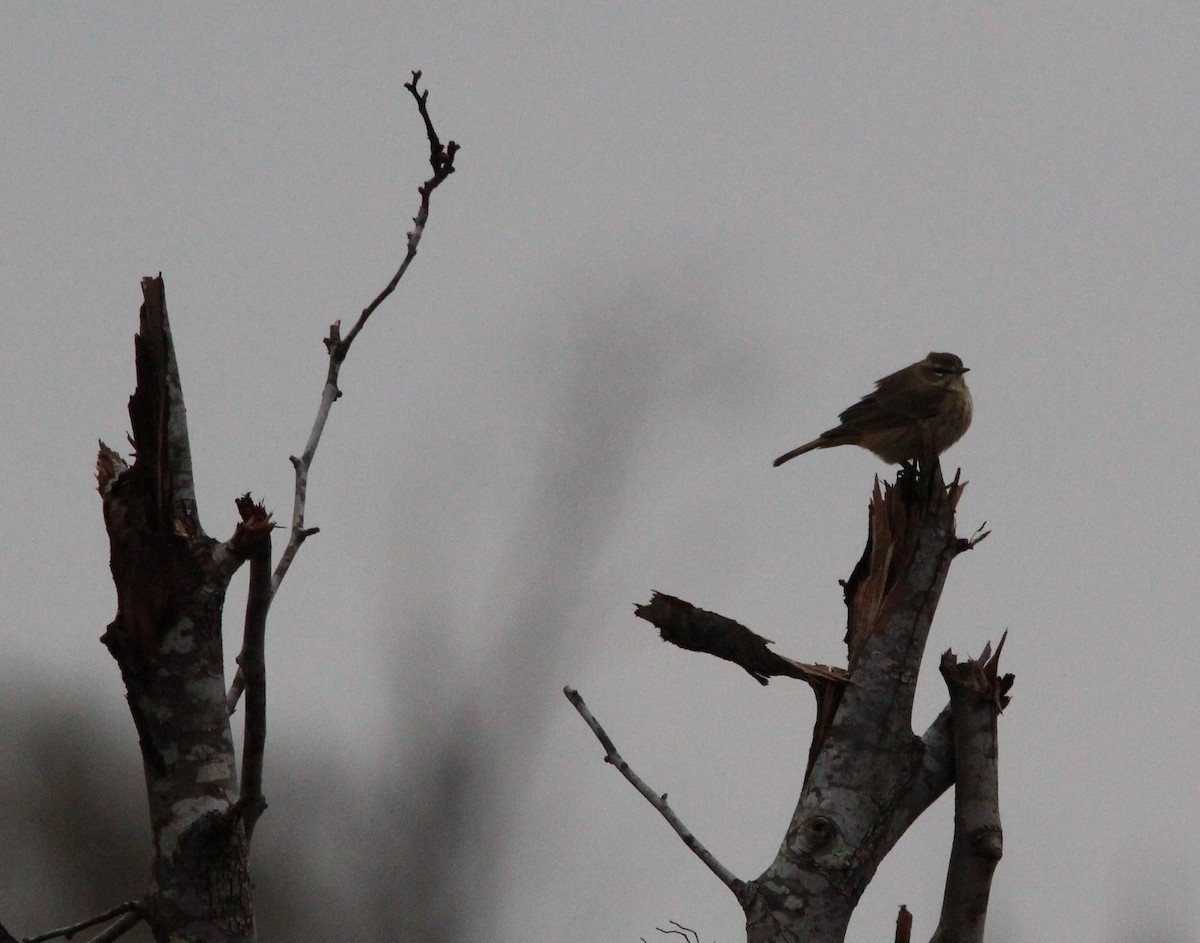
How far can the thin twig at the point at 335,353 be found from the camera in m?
3.75

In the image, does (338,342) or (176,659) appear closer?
(176,659)

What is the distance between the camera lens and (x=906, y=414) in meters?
9.37

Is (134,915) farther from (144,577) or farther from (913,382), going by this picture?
(913,382)

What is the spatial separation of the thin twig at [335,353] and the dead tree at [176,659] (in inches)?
5.5

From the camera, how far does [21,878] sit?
1942 cm

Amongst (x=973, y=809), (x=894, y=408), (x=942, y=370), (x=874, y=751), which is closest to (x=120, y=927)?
(x=874, y=751)

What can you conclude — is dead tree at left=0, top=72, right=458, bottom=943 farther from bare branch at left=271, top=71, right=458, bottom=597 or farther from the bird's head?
the bird's head

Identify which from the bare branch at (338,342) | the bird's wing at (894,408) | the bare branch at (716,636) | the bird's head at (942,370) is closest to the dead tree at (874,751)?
the bare branch at (716,636)

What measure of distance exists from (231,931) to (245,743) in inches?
19.1

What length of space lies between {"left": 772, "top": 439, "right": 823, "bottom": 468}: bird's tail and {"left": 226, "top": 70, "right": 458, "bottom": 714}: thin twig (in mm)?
6090

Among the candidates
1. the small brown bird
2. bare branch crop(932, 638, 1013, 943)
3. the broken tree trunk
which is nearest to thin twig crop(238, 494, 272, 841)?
the broken tree trunk

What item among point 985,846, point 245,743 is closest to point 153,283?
point 245,743

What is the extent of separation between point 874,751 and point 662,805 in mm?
653

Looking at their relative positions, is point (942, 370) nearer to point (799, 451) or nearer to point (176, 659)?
point (799, 451)
